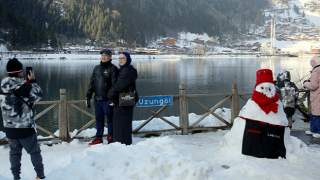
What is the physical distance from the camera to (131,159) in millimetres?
3164

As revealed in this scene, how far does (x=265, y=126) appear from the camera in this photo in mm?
3875

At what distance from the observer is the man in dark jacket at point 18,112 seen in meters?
2.86

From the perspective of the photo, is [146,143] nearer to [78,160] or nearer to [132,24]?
[78,160]

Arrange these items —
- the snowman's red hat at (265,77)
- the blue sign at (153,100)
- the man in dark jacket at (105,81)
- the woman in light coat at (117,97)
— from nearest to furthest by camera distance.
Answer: the snowman's red hat at (265,77) → the woman in light coat at (117,97) → the man in dark jacket at (105,81) → the blue sign at (153,100)

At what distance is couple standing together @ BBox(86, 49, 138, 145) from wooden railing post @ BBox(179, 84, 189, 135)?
1562mm

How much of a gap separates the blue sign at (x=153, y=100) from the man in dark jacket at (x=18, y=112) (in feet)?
8.88

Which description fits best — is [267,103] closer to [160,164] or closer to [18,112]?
[160,164]

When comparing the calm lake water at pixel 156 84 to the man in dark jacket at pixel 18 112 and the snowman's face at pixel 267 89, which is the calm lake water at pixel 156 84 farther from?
the man in dark jacket at pixel 18 112

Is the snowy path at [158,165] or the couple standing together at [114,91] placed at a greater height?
the couple standing together at [114,91]

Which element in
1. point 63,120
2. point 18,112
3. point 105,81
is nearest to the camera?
point 18,112

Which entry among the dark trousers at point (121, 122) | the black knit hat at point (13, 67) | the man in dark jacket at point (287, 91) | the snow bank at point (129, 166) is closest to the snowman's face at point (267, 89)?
the snow bank at point (129, 166)

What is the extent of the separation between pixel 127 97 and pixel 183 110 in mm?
1887

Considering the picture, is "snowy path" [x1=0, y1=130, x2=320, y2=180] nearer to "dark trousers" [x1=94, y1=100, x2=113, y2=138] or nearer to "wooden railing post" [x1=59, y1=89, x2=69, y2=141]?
"wooden railing post" [x1=59, y1=89, x2=69, y2=141]

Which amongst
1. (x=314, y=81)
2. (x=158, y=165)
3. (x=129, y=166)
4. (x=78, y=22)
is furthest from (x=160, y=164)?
(x=78, y=22)
